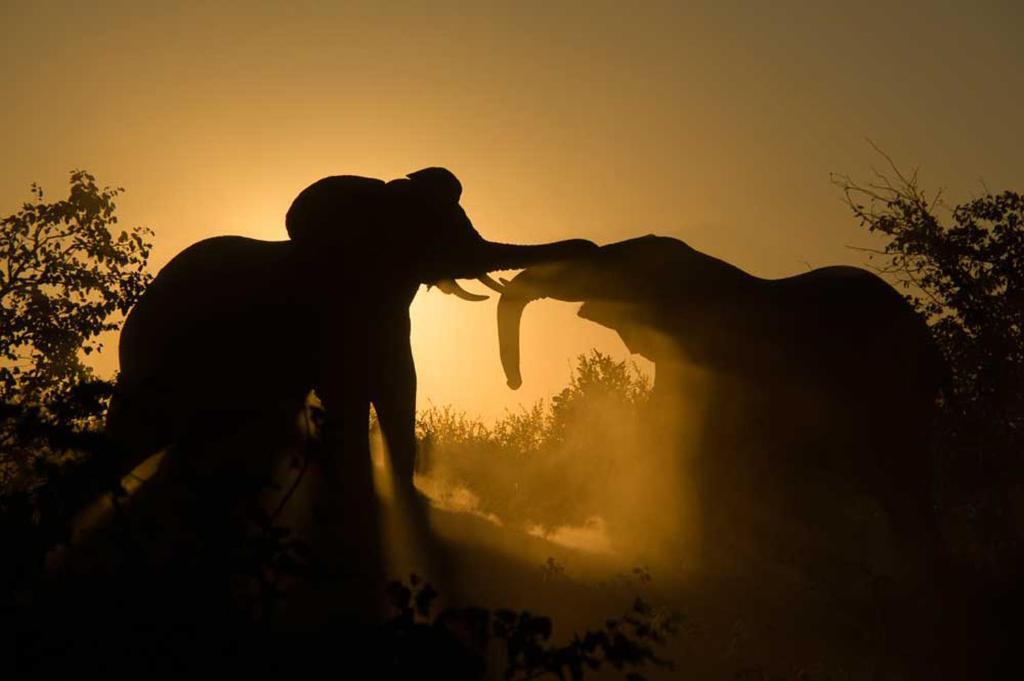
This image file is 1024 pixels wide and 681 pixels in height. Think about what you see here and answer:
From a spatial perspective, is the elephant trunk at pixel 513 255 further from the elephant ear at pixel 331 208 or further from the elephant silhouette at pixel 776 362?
the elephant ear at pixel 331 208

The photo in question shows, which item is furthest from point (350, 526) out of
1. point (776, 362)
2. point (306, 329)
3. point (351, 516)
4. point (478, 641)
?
point (776, 362)

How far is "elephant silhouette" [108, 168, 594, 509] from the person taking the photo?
9.56 metres

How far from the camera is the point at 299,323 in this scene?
984 cm

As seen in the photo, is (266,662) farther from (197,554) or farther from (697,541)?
(697,541)

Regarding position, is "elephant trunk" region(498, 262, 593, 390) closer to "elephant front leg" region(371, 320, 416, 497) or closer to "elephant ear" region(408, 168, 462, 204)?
"elephant ear" region(408, 168, 462, 204)

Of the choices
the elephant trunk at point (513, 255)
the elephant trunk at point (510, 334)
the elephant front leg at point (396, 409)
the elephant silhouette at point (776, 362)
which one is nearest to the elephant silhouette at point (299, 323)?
the elephant front leg at point (396, 409)

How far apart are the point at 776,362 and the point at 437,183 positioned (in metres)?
4.57

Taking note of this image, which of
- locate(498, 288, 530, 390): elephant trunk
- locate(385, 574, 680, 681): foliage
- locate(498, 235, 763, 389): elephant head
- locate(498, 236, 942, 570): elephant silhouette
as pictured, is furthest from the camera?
locate(498, 288, 530, 390): elephant trunk

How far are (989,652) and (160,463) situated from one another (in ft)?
26.8

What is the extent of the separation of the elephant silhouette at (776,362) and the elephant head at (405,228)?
1.86 m

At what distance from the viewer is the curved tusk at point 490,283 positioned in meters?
11.7

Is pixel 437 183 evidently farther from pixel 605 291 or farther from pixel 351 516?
pixel 351 516

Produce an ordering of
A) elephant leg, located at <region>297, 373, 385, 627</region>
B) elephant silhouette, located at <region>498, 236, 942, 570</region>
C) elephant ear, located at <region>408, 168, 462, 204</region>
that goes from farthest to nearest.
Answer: elephant silhouette, located at <region>498, 236, 942, 570</region> < elephant ear, located at <region>408, 168, 462, 204</region> < elephant leg, located at <region>297, 373, 385, 627</region>

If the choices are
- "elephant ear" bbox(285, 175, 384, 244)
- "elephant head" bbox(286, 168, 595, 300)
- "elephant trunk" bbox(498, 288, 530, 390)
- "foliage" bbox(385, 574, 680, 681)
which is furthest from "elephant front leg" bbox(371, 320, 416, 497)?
"foliage" bbox(385, 574, 680, 681)
